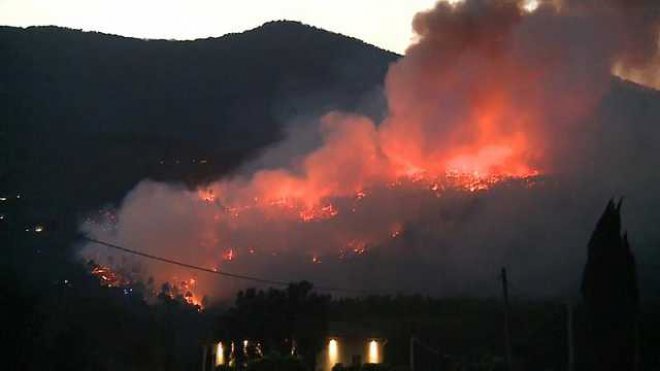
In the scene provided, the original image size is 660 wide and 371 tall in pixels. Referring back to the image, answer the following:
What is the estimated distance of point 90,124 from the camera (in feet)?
367

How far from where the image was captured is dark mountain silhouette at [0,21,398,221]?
96.1 m

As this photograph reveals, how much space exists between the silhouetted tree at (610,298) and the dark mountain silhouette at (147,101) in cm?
5412

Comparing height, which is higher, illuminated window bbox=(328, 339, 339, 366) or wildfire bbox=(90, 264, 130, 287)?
wildfire bbox=(90, 264, 130, 287)

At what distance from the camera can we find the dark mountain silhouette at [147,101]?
9606 centimetres

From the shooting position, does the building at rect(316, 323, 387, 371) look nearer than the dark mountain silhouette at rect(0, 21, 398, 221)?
Yes

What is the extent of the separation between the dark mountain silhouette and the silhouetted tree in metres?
54.1

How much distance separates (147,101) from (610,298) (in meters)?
102

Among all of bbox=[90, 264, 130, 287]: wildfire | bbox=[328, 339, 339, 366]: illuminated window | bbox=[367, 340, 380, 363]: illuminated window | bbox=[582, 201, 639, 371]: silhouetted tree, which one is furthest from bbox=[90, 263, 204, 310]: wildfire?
bbox=[582, 201, 639, 371]: silhouetted tree

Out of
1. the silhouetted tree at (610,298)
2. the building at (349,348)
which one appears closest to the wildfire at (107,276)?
the building at (349,348)

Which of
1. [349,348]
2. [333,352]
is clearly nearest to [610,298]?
[349,348]

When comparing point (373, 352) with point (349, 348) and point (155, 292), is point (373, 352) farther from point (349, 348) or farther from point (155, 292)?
point (155, 292)

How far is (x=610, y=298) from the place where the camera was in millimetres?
36281

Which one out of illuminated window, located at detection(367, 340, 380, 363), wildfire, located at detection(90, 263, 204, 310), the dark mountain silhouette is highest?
the dark mountain silhouette

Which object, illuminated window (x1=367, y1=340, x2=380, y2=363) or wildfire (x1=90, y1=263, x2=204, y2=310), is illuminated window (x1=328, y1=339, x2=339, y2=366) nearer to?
illuminated window (x1=367, y1=340, x2=380, y2=363)
